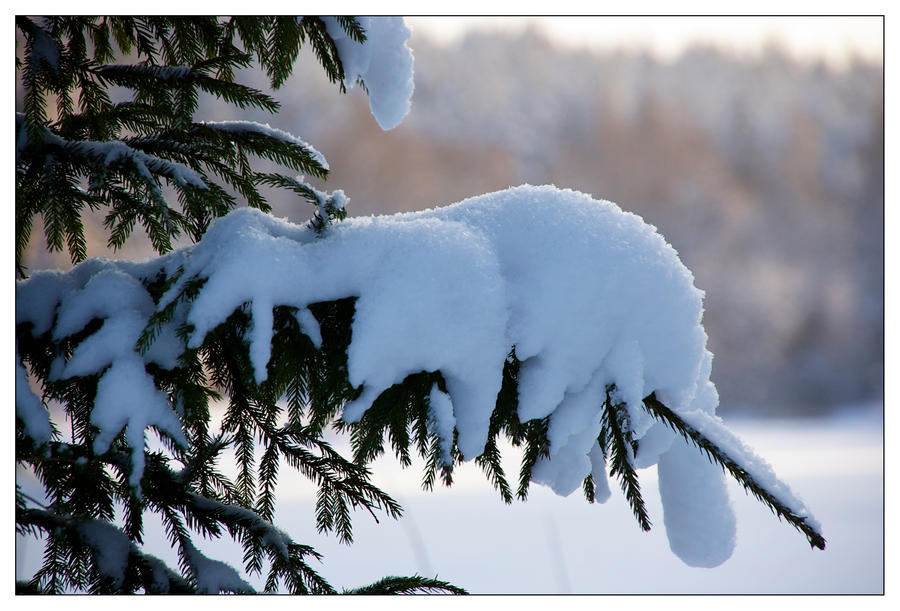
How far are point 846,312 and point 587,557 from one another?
419 inches

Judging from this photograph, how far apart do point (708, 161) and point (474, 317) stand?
14020mm

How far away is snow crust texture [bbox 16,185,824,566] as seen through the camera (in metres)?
0.85

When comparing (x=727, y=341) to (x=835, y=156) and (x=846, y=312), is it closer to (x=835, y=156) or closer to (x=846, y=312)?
(x=846, y=312)

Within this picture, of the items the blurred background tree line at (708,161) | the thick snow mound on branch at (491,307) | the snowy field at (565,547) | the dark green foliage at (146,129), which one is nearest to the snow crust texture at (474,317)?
the thick snow mound on branch at (491,307)

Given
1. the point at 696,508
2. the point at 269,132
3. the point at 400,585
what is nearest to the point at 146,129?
the point at 269,132

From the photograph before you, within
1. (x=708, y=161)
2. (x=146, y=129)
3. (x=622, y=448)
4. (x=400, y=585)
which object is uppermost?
(x=708, y=161)

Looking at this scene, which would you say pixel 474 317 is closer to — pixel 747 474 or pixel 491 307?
pixel 491 307

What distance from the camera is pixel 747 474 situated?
0.88 meters

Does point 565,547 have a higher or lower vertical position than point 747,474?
higher

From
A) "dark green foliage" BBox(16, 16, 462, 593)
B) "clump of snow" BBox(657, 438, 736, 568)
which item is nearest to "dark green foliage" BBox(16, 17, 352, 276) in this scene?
"dark green foliage" BBox(16, 16, 462, 593)

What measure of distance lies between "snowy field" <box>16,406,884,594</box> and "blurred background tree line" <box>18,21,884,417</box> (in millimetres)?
7401

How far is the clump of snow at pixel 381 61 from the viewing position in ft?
3.77

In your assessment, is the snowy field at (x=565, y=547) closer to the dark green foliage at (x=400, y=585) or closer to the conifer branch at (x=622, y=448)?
the dark green foliage at (x=400, y=585)

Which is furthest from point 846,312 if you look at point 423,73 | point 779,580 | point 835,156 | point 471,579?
point 471,579
